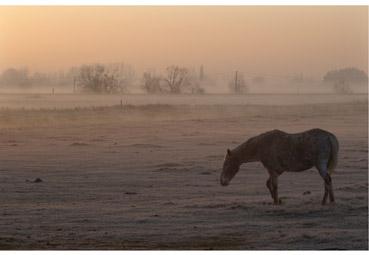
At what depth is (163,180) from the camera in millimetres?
8922

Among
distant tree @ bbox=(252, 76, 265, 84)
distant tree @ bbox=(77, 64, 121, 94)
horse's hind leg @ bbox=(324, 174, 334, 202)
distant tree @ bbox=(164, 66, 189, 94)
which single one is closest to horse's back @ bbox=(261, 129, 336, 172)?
horse's hind leg @ bbox=(324, 174, 334, 202)

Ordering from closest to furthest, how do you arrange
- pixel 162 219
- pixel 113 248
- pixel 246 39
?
pixel 113 248, pixel 162 219, pixel 246 39

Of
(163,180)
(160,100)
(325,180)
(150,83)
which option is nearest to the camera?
(325,180)

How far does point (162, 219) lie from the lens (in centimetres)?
847

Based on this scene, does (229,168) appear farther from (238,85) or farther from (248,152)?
(238,85)

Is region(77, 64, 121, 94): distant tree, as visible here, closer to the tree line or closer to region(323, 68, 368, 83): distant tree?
the tree line

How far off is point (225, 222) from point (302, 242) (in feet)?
3.15

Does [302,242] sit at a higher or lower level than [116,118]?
lower

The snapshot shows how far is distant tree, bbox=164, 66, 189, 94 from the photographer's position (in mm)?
9109

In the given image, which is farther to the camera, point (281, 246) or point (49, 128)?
point (49, 128)

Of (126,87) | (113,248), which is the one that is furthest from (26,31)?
(113,248)

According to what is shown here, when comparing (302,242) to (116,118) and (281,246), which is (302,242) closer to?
(281,246)

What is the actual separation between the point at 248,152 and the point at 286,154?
Answer: 47 centimetres

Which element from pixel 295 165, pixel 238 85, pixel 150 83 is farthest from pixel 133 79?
pixel 295 165
